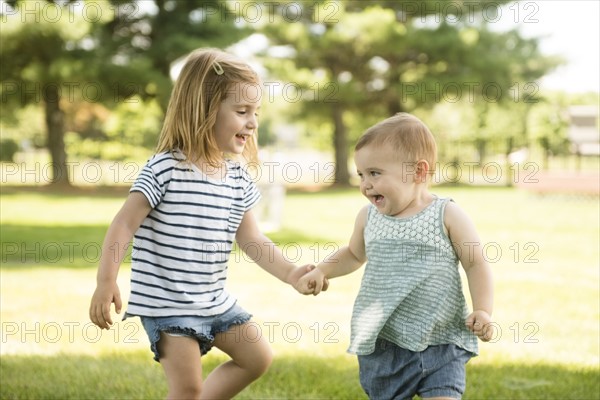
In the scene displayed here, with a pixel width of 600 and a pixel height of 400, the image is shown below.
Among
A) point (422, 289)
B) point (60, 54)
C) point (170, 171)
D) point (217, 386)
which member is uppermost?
point (60, 54)

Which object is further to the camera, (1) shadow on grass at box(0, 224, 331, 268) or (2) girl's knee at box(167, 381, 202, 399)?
(1) shadow on grass at box(0, 224, 331, 268)

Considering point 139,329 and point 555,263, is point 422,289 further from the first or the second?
point 555,263

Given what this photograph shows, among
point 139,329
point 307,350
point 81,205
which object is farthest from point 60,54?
point 307,350

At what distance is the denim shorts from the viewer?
8.04ft

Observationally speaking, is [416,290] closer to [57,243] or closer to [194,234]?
[194,234]

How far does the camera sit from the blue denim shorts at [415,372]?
2369mm

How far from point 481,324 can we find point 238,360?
0.88 metres

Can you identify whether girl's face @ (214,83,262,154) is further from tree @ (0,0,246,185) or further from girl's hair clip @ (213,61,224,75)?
tree @ (0,0,246,185)

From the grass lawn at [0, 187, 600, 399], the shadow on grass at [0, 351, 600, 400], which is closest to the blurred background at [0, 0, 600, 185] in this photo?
the grass lawn at [0, 187, 600, 399]

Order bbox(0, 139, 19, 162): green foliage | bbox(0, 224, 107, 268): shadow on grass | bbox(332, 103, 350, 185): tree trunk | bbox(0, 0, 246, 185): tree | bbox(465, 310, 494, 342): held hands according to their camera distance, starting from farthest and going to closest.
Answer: bbox(0, 139, 19, 162): green foliage, bbox(332, 103, 350, 185): tree trunk, bbox(0, 0, 246, 185): tree, bbox(0, 224, 107, 268): shadow on grass, bbox(465, 310, 494, 342): held hands

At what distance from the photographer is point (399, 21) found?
23.8 metres

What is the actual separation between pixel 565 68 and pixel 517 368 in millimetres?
23446

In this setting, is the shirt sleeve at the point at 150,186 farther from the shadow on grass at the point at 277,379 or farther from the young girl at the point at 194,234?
the shadow on grass at the point at 277,379

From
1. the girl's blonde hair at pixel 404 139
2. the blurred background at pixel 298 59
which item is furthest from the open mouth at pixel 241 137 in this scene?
the blurred background at pixel 298 59
